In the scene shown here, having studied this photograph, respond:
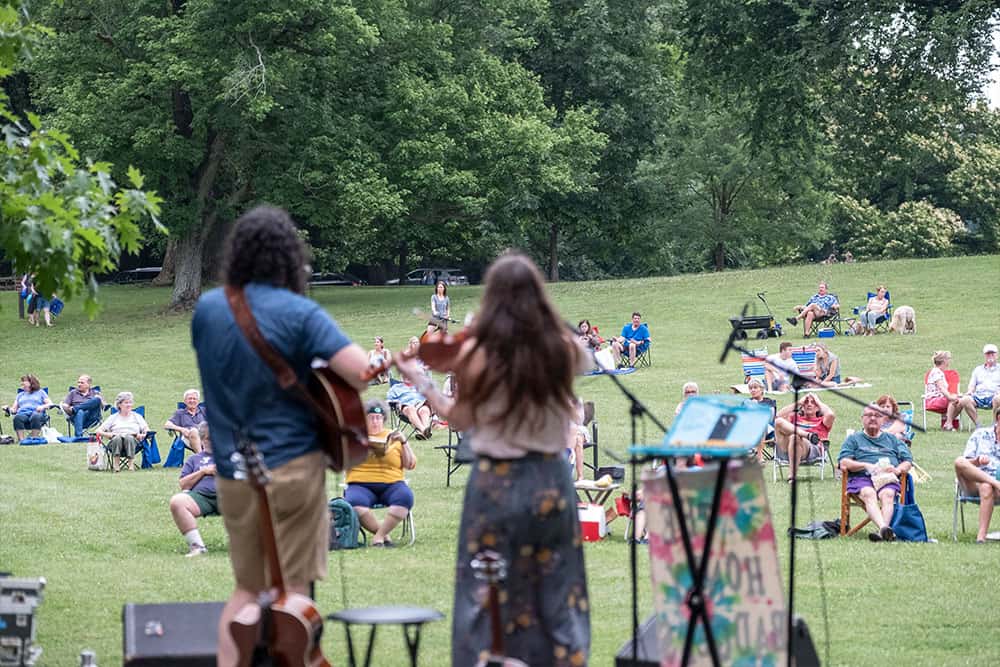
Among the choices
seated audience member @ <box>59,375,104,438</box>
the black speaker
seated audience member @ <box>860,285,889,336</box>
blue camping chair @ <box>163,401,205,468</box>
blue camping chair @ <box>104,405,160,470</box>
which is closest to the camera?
the black speaker

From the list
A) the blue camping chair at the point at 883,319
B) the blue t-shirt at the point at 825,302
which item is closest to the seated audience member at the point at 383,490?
the blue t-shirt at the point at 825,302

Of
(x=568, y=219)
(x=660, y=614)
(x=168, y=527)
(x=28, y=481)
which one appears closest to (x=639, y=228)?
(x=568, y=219)

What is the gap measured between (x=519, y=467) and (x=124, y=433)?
50.2ft

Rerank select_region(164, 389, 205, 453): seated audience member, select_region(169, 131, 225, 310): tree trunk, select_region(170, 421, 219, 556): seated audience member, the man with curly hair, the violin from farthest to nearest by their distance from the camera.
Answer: select_region(169, 131, 225, 310): tree trunk → select_region(164, 389, 205, 453): seated audience member → select_region(170, 421, 219, 556): seated audience member → the man with curly hair → the violin

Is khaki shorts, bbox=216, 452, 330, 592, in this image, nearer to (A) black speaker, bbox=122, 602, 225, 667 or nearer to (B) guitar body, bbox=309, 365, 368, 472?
(B) guitar body, bbox=309, 365, 368, 472

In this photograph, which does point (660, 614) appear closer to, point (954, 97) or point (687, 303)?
point (954, 97)

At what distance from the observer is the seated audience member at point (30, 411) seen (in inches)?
918

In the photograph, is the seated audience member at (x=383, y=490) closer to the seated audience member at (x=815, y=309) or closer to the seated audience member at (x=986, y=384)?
the seated audience member at (x=986, y=384)

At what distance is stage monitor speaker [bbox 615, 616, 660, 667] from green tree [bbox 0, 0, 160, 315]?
10.4ft

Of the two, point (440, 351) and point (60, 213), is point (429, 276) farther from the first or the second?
point (440, 351)

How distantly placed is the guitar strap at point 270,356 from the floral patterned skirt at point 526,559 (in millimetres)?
651

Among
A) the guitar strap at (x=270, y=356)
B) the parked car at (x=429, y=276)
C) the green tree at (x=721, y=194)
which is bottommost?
the parked car at (x=429, y=276)

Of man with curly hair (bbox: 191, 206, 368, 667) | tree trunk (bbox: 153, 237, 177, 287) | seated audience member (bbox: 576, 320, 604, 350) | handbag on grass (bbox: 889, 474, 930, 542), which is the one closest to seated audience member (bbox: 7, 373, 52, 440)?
seated audience member (bbox: 576, 320, 604, 350)

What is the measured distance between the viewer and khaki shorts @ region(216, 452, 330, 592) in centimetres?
547
